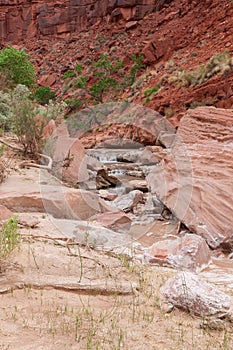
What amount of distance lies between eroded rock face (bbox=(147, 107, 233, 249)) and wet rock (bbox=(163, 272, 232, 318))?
5.79 feet

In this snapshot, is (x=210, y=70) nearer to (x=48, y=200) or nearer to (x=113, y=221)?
(x=113, y=221)

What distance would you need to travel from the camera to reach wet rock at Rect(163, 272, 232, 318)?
2.11 meters

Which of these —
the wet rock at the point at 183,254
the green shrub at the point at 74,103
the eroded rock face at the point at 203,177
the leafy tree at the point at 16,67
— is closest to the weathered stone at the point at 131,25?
the green shrub at the point at 74,103

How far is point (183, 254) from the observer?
10.9 feet

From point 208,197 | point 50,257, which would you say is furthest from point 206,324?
point 208,197

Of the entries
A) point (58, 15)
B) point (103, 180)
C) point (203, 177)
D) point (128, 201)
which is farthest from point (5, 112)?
point (58, 15)

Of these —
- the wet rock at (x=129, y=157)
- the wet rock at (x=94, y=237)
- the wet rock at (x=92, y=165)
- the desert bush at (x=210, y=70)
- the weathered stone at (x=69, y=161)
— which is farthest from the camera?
the desert bush at (x=210, y=70)

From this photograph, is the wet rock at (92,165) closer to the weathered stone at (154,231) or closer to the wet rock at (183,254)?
the weathered stone at (154,231)

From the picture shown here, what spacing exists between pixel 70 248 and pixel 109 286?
835 millimetres

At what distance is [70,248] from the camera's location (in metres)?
3.11

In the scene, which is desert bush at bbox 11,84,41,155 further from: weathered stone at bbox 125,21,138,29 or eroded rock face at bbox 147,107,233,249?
weathered stone at bbox 125,21,138,29

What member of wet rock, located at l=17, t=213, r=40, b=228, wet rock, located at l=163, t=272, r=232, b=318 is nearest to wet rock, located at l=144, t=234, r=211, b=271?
wet rock, located at l=163, t=272, r=232, b=318

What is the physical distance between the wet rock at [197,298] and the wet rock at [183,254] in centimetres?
85

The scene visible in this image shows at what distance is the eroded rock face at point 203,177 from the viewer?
4.18 meters
